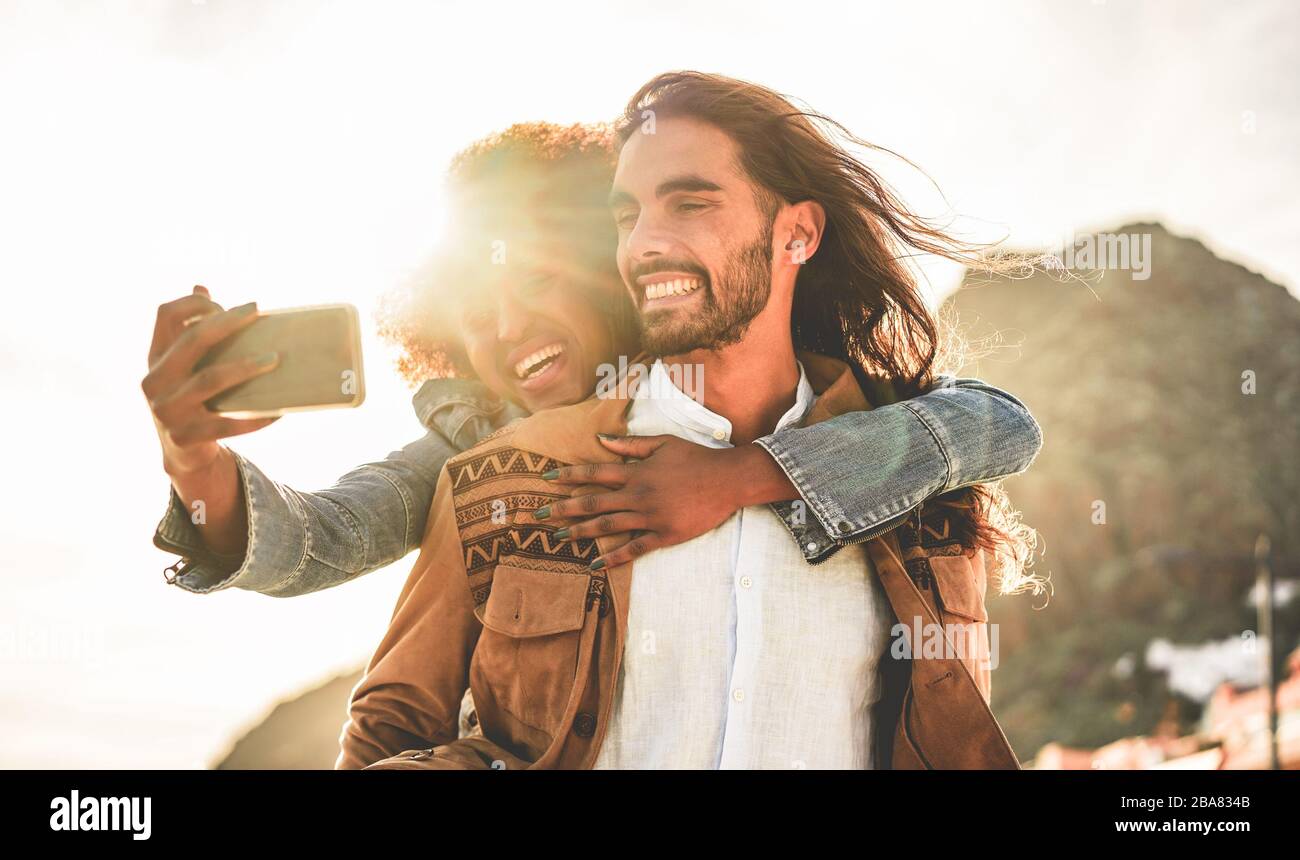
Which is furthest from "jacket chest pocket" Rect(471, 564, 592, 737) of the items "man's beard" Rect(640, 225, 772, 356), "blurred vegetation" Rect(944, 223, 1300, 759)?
"blurred vegetation" Rect(944, 223, 1300, 759)

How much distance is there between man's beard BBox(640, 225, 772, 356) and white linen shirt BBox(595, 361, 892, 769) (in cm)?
65

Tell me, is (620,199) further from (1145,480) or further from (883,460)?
(1145,480)

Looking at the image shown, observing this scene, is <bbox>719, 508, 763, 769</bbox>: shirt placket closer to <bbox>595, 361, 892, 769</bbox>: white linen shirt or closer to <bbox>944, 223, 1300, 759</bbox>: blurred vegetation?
<bbox>595, 361, 892, 769</bbox>: white linen shirt

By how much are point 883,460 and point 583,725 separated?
1.25 metres

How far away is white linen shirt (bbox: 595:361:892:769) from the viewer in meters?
3.39

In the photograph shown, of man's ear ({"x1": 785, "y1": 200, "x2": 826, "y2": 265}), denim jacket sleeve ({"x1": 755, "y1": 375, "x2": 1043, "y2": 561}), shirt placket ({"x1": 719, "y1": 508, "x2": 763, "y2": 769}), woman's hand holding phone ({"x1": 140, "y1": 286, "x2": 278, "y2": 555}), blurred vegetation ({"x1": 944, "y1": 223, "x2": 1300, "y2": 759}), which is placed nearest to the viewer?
woman's hand holding phone ({"x1": 140, "y1": 286, "x2": 278, "y2": 555})

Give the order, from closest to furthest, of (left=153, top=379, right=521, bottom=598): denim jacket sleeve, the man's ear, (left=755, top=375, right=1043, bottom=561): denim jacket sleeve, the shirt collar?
1. (left=153, top=379, right=521, bottom=598): denim jacket sleeve
2. (left=755, top=375, right=1043, bottom=561): denim jacket sleeve
3. the shirt collar
4. the man's ear

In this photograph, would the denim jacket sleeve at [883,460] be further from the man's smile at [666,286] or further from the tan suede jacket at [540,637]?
the man's smile at [666,286]

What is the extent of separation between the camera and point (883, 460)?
3.50m

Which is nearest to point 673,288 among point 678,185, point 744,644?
point 678,185
